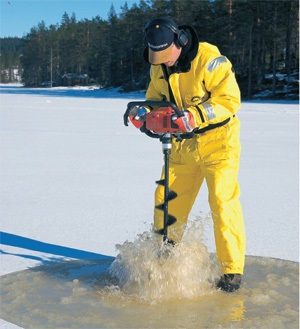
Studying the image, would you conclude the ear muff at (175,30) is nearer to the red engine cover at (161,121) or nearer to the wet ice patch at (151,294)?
the red engine cover at (161,121)

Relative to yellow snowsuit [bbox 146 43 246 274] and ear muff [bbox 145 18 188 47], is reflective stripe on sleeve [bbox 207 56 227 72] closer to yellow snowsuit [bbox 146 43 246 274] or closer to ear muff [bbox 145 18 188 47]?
yellow snowsuit [bbox 146 43 246 274]

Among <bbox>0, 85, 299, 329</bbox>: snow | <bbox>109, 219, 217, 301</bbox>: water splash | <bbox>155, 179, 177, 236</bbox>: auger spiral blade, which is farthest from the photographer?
<bbox>0, 85, 299, 329</bbox>: snow

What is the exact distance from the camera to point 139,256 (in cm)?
318

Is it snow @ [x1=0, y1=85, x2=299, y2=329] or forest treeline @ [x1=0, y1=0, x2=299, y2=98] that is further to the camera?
forest treeline @ [x1=0, y1=0, x2=299, y2=98]

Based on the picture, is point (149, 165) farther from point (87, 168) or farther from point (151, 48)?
point (151, 48)

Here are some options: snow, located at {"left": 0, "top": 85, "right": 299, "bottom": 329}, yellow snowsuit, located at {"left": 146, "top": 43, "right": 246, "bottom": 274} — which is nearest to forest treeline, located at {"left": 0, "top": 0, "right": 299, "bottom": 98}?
snow, located at {"left": 0, "top": 85, "right": 299, "bottom": 329}

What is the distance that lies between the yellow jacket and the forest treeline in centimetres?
2020

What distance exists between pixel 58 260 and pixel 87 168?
3410 millimetres

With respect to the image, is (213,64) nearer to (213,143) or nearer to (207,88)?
(207,88)

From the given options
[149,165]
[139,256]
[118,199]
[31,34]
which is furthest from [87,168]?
[31,34]

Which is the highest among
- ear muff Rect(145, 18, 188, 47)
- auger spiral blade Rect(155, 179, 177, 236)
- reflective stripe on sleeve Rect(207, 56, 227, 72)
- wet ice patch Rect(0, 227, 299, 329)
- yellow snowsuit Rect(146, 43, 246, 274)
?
ear muff Rect(145, 18, 188, 47)

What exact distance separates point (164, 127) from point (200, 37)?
40840 mm

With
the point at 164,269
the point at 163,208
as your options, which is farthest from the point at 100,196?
the point at 164,269

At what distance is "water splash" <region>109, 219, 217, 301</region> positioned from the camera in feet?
10.1
